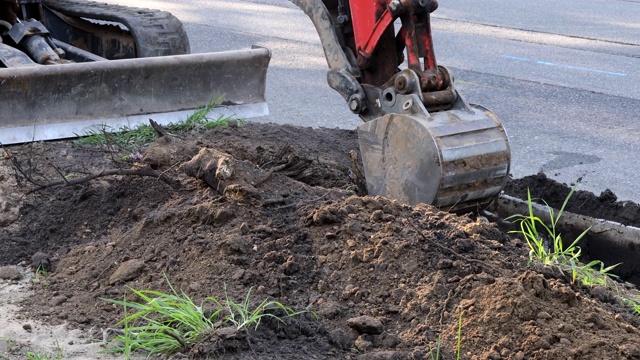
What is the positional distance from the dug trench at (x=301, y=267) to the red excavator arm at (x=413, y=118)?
303 millimetres

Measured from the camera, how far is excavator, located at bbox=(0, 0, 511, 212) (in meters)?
4.71

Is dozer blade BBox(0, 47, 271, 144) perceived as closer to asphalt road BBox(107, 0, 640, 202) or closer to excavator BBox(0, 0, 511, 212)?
excavator BBox(0, 0, 511, 212)

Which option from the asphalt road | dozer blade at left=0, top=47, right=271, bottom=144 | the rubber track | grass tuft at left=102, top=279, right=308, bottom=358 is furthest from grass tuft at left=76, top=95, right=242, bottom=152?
grass tuft at left=102, top=279, right=308, bottom=358

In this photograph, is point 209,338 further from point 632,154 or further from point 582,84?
point 582,84

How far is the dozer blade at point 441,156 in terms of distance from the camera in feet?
15.1

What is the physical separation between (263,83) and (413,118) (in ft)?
8.84

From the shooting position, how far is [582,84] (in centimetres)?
1038

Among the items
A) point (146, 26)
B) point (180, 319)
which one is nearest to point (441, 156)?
point (180, 319)

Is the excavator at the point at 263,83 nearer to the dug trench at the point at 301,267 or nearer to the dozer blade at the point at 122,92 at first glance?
the dozer blade at the point at 122,92

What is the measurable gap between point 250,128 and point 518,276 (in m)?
3.21

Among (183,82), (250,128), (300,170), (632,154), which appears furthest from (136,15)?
(632,154)

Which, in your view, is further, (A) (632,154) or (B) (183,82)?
(A) (632,154)

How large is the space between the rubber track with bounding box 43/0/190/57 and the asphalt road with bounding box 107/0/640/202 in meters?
1.07

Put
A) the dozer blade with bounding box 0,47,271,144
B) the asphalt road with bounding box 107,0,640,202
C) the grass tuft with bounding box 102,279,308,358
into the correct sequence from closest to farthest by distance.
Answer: the grass tuft with bounding box 102,279,308,358 < the dozer blade with bounding box 0,47,271,144 < the asphalt road with bounding box 107,0,640,202
